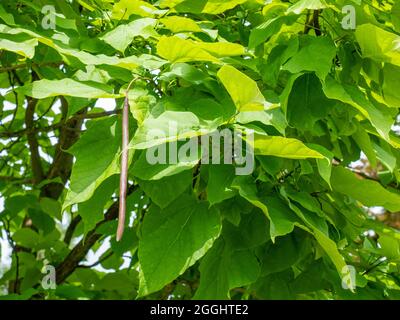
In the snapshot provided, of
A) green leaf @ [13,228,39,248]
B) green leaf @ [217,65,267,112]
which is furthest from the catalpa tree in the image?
green leaf @ [13,228,39,248]

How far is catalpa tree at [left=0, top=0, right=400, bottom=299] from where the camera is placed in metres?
0.90

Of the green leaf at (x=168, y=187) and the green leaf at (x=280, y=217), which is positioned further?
the green leaf at (x=168, y=187)

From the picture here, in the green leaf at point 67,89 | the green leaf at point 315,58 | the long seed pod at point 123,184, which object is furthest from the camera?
the green leaf at point 315,58

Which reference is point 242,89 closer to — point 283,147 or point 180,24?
point 283,147

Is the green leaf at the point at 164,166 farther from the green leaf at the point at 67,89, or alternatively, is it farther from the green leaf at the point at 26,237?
the green leaf at the point at 26,237

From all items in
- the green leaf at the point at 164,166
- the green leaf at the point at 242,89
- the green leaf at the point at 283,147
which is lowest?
the green leaf at the point at 164,166

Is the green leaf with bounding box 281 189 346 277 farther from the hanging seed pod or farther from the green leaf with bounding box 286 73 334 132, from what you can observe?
the hanging seed pod

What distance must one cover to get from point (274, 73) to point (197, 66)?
13 centimetres

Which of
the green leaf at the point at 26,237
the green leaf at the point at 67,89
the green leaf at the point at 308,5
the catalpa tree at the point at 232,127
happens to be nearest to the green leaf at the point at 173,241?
the catalpa tree at the point at 232,127

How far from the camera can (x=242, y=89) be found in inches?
33.5

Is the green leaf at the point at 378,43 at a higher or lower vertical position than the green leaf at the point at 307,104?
higher

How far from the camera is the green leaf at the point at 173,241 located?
899mm
